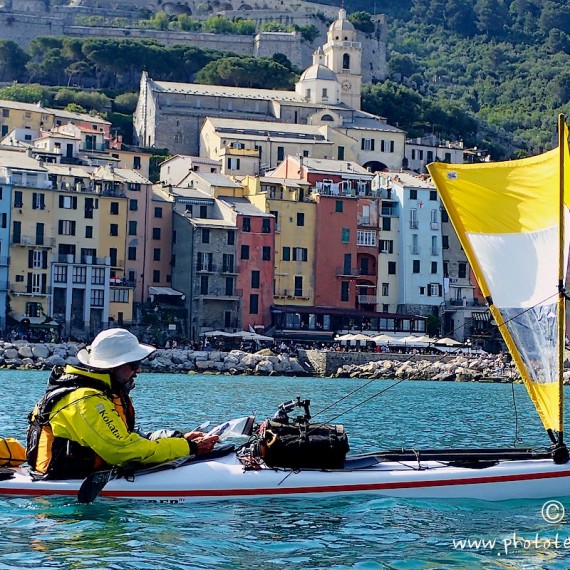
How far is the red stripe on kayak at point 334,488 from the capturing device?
47.3ft

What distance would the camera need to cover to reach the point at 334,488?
1472 cm

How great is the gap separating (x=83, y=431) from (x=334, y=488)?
272 cm

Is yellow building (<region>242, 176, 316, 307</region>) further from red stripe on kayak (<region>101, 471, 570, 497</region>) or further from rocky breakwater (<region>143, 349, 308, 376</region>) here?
red stripe on kayak (<region>101, 471, 570, 497</region>)

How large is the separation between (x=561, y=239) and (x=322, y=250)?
2442 inches

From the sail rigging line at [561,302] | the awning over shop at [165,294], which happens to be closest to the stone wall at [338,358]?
the awning over shop at [165,294]

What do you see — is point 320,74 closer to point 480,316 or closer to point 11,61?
point 11,61

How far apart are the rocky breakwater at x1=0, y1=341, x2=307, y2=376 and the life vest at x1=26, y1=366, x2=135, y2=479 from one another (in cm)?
4535

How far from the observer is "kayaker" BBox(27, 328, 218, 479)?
13.9 metres

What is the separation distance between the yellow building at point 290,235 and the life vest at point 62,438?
60.9m

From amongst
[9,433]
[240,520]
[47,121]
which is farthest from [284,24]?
[240,520]

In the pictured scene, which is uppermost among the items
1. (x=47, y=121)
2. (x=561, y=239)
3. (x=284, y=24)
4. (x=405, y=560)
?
(x=284, y=24)

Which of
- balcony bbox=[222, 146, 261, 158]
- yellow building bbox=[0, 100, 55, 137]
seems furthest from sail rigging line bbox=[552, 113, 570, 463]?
yellow building bbox=[0, 100, 55, 137]

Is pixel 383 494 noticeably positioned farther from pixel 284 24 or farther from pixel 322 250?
pixel 284 24

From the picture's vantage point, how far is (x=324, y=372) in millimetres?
66375
